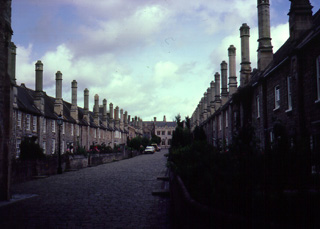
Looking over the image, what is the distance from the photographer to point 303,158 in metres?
8.06

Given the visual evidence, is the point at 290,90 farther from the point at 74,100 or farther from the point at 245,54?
the point at 74,100

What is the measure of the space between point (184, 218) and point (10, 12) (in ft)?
33.0

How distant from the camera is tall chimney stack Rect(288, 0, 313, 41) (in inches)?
604

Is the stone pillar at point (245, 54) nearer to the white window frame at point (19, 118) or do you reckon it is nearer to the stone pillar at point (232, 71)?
the stone pillar at point (232, 71)

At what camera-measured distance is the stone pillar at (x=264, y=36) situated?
2133 cm

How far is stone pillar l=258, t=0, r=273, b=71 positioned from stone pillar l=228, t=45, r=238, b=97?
9.69 metres

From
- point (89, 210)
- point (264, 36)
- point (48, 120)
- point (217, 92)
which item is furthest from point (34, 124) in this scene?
point (89, 210)

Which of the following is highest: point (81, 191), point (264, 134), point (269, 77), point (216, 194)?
point (269, 77)

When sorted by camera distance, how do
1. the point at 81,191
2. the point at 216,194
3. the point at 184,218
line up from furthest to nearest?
the point at 81,191, the point at 216,194, the point at 184,218

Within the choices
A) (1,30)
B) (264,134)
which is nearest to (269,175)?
(1,30)

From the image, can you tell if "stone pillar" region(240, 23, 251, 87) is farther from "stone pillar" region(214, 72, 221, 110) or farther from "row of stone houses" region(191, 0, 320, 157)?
"stone pillar" region(214, 72, 221, 110)

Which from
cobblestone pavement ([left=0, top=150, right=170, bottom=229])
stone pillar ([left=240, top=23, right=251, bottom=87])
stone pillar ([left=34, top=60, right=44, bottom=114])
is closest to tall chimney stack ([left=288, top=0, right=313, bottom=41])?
cobblestone pavement ([left=0, top=150, right=170, bottom=229])

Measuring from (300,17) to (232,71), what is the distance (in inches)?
628

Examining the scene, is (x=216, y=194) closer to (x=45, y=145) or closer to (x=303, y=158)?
(x=303, y=158)
